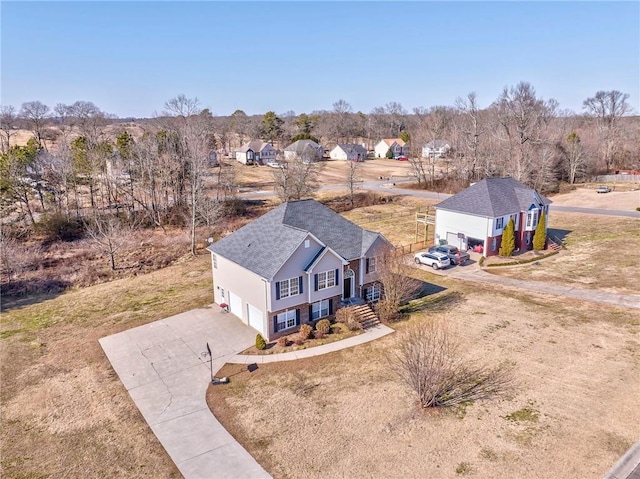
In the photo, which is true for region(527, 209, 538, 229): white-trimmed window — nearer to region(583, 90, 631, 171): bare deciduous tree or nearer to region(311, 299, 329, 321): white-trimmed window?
region(311, 299, 329, 321): white-trimmed window

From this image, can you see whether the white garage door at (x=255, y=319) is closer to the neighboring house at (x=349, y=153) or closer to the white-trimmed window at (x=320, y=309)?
the white-trimmed window at (x=320, y=309)

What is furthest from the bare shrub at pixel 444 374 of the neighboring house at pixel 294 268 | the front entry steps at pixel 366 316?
the neighboring house at pixel 294 268

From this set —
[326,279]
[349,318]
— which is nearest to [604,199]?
[349,318]

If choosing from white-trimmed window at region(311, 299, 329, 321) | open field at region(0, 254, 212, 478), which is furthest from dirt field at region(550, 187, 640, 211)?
open field at region(0, 254, 212, 478)

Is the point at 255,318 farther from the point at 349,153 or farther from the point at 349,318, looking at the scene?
the point at 349,153

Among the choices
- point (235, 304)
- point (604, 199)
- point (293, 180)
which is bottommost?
point (235, 304)
